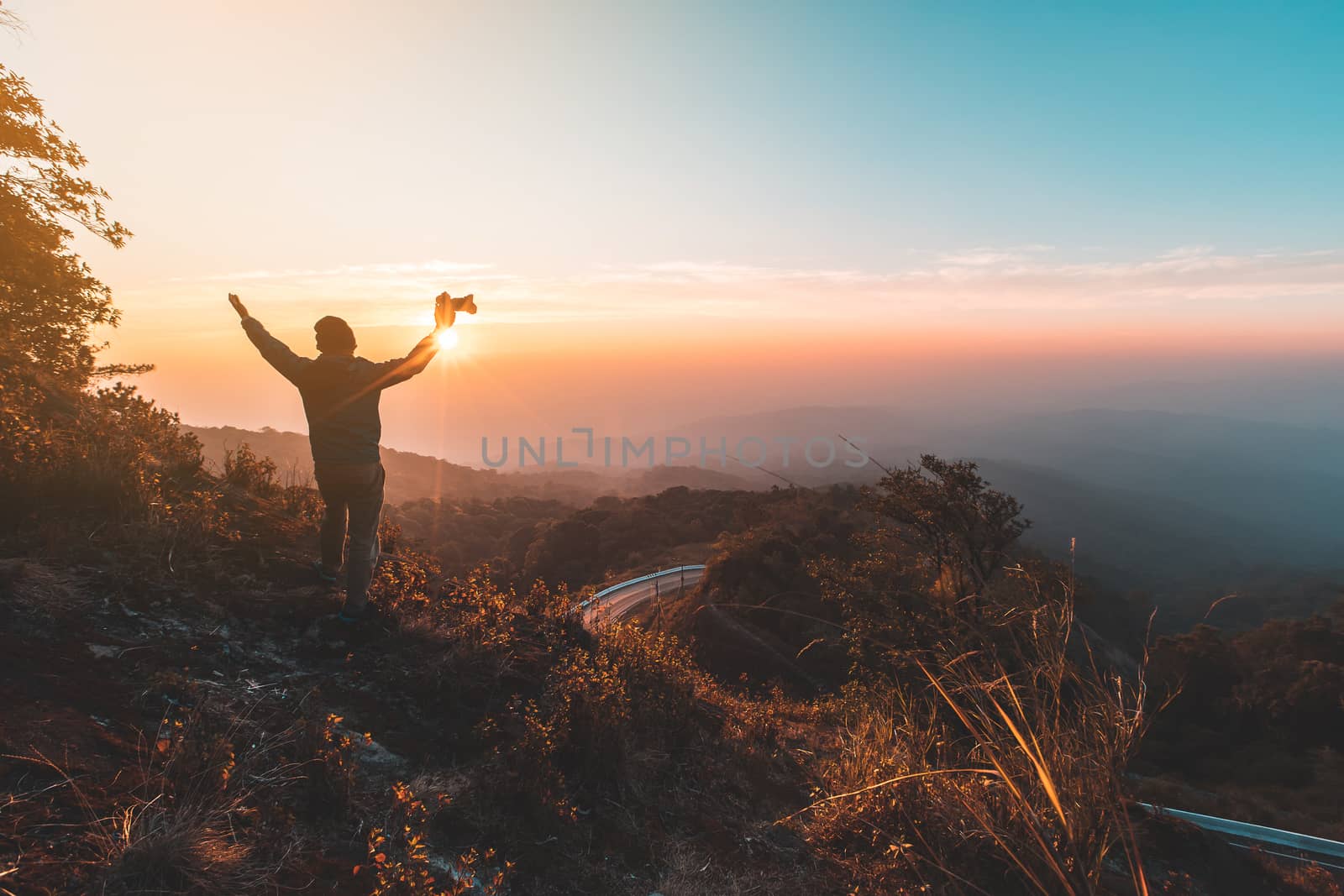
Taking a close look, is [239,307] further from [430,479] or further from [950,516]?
[430,479]

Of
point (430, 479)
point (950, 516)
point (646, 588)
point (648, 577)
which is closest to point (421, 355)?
point (950, 516)

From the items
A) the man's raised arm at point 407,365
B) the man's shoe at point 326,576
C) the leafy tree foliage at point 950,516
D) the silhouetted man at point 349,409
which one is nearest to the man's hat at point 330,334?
the silhouetted man at point 349,409

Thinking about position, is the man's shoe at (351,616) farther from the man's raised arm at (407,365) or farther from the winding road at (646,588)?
the winding road at (646,588)

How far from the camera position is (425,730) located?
4.04 metres

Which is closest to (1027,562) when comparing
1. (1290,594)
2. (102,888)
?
(102,888)

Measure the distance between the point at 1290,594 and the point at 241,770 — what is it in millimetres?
136858

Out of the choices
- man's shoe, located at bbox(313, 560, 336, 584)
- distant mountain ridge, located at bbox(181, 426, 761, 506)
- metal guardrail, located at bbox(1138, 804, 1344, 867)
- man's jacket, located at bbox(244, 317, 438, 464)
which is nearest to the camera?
man's jacket, located at bbox(244, 317, 438, 464)

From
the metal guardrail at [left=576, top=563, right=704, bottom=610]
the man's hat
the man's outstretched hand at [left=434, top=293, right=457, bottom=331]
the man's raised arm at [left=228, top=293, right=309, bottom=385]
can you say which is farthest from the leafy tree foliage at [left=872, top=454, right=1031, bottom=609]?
the metal guardrail at [left=576, top=563, right=704, bottom=610]

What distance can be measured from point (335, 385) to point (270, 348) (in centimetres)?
66

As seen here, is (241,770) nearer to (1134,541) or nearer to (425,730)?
(425,730)

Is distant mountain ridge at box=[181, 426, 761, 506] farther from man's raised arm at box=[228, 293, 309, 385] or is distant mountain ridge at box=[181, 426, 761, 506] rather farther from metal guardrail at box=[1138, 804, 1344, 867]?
metal guardrail at box=[1138, 804, 1344, 867]

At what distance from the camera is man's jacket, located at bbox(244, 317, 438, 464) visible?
15.2ft

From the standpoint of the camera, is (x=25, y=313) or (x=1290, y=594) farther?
(x=1290, y=594)

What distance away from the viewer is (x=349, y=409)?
4715 mm
